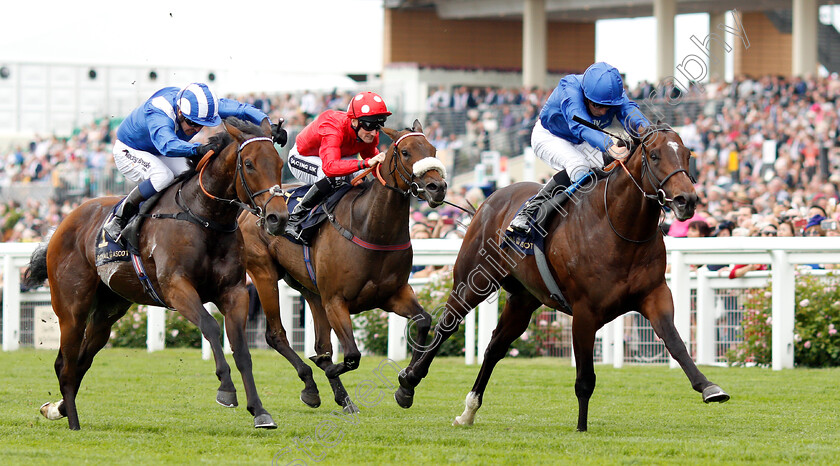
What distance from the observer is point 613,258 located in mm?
5949

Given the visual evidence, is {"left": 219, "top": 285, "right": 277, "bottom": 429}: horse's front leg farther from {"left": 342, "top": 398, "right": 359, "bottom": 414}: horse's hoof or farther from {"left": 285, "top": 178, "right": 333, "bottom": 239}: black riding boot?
{"left": 285, "top": 178, "right": 333, "bottom": 239}: black riding boot

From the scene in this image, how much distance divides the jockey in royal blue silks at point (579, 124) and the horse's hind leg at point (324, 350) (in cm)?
155

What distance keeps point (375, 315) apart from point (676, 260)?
3019 millimetres

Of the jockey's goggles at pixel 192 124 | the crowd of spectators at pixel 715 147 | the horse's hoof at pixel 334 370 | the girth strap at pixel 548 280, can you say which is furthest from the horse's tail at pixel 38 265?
the crowd of spectators at pixel 715 147

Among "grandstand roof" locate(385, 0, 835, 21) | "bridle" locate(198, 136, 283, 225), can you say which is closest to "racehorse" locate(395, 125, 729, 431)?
"bridle" locate(198, 136, 283, 225)

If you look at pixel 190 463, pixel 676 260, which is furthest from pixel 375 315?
pixel 190 463

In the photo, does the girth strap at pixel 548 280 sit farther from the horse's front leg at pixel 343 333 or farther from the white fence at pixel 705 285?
the white fence at pixel 705 285

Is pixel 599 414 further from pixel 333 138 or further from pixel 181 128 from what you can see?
pixel 181 128

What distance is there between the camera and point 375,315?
11.1 m

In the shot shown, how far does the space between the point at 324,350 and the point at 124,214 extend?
1.73 meters

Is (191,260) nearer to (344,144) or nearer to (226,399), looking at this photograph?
(226,399)

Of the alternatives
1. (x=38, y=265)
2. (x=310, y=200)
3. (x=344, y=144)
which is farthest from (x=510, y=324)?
(x=38, y=265)

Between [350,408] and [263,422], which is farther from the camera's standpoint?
[350,408]

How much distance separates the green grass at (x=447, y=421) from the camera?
5211mm
